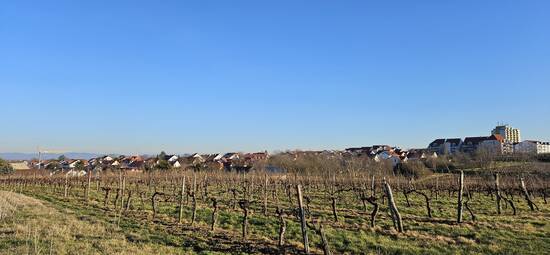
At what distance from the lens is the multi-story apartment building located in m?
123

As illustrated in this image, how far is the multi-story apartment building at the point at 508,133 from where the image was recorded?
403 feet

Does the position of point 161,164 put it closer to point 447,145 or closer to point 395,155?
point 395,155

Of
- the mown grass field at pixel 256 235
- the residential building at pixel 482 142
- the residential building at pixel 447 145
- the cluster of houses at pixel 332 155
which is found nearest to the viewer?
the mown grass field at pixel 256 235

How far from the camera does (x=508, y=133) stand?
13175cm

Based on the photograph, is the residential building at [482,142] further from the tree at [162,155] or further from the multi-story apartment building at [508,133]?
the tree at [162,155]

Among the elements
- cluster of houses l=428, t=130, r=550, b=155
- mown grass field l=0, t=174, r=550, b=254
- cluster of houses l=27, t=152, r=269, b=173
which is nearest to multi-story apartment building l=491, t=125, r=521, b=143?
cluster of houses l=428, t=130, r=550, b=155

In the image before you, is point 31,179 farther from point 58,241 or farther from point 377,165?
point 377,165

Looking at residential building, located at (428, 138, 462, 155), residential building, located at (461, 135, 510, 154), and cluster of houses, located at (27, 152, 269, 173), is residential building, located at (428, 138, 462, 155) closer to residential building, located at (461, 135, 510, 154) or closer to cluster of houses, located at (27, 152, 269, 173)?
residential building, located at (461, 135, 510, 154)

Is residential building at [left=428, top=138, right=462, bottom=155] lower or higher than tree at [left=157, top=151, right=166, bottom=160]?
higher

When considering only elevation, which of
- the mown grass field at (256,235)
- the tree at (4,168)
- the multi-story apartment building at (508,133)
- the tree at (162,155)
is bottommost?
the tree at (4,168)

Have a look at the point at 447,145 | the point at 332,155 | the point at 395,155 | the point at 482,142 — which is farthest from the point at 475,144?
the point at 332,155

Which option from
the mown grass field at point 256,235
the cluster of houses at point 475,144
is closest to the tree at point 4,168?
the mown grass field at point 256,235

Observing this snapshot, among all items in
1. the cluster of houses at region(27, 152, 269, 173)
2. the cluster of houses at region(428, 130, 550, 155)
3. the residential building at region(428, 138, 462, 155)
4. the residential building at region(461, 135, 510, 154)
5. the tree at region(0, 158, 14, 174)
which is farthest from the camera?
the residential building at region(428, 138, 462, 155)

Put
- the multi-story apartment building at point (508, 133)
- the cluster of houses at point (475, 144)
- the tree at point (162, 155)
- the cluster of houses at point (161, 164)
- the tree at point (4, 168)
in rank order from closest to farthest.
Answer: the tree at point (4, 168) → the cluster of houses at point (161, 164) → the tree at point (162, 155) → the cluster of houses at point (475, 144) → the multi-story apartment building at point (508, 133)
